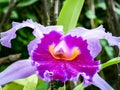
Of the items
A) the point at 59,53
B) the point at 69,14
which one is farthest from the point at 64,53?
the point at 69,14

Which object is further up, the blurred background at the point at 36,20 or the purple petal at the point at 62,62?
the purple petal at the point at 62,62

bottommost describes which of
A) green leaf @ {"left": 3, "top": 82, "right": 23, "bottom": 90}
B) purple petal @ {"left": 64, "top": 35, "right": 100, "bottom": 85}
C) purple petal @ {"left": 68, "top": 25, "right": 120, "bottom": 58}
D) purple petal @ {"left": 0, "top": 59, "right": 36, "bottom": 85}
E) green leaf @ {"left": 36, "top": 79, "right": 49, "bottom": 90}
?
green leaf @ {"left": 3, "top": 82, "right": 23, "bottom": 90}

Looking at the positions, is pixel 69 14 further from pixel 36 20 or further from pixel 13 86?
pixel 36 20

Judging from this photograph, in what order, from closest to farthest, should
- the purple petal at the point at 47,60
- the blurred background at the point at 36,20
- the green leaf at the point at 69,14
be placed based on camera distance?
the purple petal at the point at 47,60
the green leaf at the point at 69,14
the blurred background at the point at 36,20

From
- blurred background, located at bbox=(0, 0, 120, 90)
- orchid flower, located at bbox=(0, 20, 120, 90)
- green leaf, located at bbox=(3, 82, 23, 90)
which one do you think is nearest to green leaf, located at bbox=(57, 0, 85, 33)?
orchid flower, located at bbox=(0, 20, 120, 90)

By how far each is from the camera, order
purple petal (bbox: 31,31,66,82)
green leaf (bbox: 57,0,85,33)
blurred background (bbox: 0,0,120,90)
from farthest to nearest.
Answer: blurred background (bbox: 0,0,120,90)
green leaf (bbox: 57,0,85,33)
purple petal (bbox: 31,31,66,82)

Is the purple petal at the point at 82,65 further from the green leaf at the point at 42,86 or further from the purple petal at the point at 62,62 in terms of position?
the green leaf at the point at 42,86

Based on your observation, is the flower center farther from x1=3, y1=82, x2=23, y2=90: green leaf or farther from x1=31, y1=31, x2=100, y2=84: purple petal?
x1=3, y1=82, x2=23, y2=90: green leaf

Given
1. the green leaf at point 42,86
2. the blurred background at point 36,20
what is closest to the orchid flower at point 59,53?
the green leaf at point 42,86
